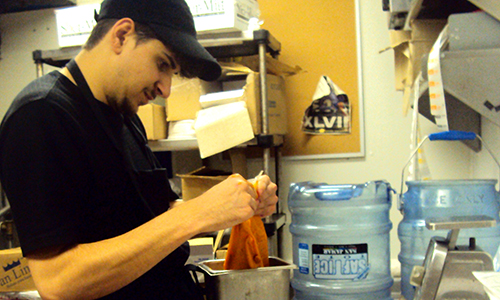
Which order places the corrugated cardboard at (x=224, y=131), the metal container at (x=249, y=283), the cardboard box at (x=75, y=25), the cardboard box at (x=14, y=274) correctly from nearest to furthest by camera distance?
1. the metal container at (x=249, y=283)
2. the cardboard box at (x=14, y=274)
3. the corrugated cardboard at (x=224, y=131)
4. the cardboard box at (x=75, y=25)

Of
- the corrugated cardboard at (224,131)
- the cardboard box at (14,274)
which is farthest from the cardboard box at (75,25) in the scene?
the cardboard box at (14,274)

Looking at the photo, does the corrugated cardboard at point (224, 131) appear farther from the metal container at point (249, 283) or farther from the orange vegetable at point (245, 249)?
the metal container at point (249, 283)

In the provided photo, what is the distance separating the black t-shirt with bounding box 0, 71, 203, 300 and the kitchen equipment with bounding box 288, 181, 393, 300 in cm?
45

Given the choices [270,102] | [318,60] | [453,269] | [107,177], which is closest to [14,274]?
[107,177]

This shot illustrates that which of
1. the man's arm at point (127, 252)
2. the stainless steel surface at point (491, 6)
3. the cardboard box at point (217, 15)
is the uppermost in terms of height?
the cardboard box at point (217, 15)

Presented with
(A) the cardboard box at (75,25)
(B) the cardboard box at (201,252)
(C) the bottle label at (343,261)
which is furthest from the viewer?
(A) the cardboard box at (75,25)

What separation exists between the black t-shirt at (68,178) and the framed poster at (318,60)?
5.10ft

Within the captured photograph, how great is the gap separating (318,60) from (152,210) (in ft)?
5.63

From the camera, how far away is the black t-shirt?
0.85 meters

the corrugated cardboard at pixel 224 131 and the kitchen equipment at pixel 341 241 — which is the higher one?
the corrugated cardboard at pixel 224 131

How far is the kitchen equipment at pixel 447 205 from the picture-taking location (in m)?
1.39

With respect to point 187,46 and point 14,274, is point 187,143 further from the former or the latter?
point 187,46

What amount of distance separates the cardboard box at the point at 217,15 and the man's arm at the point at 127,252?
52.0 inches

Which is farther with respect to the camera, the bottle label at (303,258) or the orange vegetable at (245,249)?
the bottle label at (303,258)
